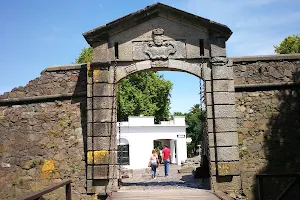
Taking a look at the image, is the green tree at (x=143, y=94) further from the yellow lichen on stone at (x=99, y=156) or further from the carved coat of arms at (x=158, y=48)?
the yellow lichen on stone at (x=99, y=156)

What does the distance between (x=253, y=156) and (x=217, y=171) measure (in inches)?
36.8

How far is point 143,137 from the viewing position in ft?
64.5

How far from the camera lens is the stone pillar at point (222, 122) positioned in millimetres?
6785

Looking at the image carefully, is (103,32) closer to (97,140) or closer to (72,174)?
(97,140)

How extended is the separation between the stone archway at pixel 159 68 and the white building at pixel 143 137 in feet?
40.0

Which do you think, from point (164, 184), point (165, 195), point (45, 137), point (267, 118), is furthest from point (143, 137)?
point (165, 195)

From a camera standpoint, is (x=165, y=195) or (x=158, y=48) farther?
(x=158, y=48)

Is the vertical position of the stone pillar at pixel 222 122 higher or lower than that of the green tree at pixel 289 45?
lower

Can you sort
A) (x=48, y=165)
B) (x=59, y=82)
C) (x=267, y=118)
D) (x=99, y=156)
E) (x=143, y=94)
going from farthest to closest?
(x=143, y=94)
(x=59, y=82)
(x=48, y=165)
(x=267, y=118)
(x=99, y=156)

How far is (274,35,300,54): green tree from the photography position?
20902 millimetres

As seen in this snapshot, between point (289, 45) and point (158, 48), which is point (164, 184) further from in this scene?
point (289, 45)

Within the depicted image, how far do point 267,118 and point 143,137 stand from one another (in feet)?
42.5

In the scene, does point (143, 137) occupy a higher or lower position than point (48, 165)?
higher

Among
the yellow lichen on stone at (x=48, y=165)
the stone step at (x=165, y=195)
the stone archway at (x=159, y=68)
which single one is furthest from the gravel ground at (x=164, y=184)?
the yellow lichen on stone at (x=48, y=165)
